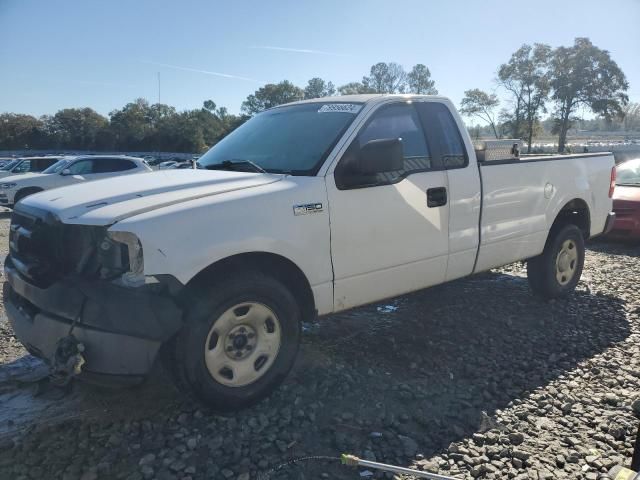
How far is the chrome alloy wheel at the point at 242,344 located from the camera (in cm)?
293

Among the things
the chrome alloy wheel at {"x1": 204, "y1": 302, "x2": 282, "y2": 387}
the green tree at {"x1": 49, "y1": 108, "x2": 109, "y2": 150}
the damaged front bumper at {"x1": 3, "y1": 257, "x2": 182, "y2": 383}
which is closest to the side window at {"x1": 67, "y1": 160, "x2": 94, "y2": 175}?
the damaged front bumper at {"x1": 3, "y1": 257, "x2": 182, "y2": 383}

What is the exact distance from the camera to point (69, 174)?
580 inches

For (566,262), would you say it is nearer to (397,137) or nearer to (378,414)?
(397,137)

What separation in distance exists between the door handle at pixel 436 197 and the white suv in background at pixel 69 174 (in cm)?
1219

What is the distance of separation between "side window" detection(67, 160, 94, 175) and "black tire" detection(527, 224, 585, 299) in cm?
1336

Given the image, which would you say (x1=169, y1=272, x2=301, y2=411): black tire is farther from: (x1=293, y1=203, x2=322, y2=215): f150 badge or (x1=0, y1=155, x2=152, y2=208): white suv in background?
(x1=0, y1=155, x2=152, y2=208): white suv in background

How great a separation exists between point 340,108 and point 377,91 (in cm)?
7629

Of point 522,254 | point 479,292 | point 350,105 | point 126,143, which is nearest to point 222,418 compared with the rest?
point 350,105

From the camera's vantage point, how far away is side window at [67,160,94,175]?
14.9 meters

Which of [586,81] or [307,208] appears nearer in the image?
[307,208]

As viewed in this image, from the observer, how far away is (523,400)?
3.36 metres

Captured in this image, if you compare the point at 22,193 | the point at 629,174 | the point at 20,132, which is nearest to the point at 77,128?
the point at 20,132

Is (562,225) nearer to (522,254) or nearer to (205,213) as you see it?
(522,254)

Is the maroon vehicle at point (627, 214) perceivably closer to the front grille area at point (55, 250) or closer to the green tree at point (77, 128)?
the front grille area at point (55, 250)
